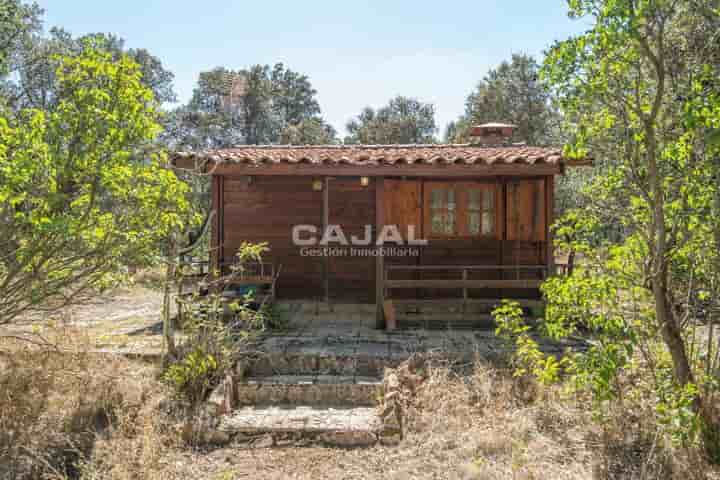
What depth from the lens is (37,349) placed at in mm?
5312

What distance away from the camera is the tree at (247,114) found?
26938 millimetres

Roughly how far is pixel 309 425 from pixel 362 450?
56 cm

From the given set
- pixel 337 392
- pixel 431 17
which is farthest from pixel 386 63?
pixel 337 392

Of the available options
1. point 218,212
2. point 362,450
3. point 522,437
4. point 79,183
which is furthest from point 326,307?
point 79,183

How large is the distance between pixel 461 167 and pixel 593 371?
381 centimetres

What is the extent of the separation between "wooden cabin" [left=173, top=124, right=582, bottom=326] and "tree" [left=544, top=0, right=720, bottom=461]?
300 cm

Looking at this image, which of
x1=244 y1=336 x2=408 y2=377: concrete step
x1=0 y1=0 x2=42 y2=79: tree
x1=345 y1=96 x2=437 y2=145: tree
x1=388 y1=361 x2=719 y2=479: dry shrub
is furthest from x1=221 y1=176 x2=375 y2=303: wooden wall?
A: x1=345 y1=96 x2=437 y2=145: tree

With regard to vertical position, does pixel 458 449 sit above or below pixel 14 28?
below

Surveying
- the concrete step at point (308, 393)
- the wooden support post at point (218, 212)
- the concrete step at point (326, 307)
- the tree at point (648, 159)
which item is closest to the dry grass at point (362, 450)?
the concrete step at point (308, 393)

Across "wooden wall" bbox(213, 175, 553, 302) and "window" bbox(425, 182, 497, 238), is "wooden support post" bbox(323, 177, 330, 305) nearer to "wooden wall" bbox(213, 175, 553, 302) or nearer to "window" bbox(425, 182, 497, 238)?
"wooden wall" bbox(213, 175, 553, 302)

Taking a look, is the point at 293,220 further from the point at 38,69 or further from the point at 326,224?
the point at 38,69

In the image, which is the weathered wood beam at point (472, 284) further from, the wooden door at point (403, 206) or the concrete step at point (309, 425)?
the concrete step at point (309, 425)

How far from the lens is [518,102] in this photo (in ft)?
73.9

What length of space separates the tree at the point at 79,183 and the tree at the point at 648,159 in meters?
3.54
